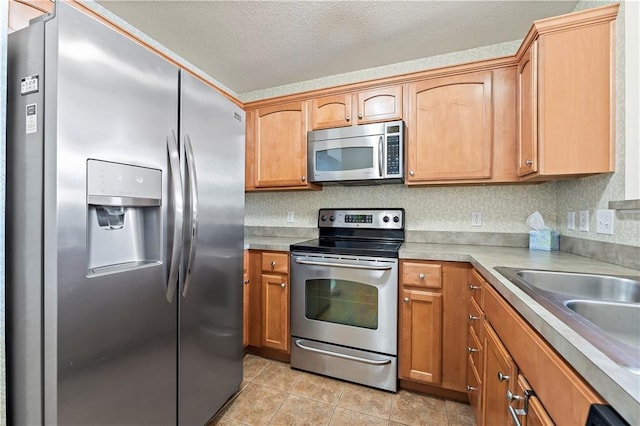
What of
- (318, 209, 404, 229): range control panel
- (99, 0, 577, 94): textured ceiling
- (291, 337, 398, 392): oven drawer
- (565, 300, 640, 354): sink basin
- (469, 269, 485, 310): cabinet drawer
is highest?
(99, 0, 577, 94): textured ceiling

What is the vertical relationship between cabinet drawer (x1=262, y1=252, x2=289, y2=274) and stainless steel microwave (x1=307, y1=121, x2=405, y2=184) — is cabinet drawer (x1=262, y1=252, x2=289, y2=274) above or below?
below

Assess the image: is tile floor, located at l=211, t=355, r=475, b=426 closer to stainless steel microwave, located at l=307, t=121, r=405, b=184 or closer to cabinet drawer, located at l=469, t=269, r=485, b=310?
cabinet drawer, located at l=469, t=269, r=485, b=310

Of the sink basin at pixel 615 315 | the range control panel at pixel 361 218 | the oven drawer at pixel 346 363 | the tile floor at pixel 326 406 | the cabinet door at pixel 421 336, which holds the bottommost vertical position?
the tile floor at pixel 326 406

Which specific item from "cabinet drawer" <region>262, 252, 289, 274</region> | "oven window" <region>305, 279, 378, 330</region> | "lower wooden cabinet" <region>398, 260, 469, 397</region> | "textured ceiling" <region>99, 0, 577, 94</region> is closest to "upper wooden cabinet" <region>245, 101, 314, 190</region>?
"textured ceiling" <region>99, 0, 577, 94</region>

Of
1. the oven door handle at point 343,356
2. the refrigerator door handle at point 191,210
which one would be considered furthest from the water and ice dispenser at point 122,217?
the oven door handle at point 343,356

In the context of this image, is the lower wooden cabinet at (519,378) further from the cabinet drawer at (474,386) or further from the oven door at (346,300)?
the oven door at (346,300)

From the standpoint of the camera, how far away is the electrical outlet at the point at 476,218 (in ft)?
7.09

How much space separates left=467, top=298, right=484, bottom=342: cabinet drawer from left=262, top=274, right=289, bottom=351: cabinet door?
1.22 metres

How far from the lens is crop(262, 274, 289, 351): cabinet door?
2.12m

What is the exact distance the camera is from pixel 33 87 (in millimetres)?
884

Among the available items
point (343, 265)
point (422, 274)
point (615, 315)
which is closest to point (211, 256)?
point (343, 265)

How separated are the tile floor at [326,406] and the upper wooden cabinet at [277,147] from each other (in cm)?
149

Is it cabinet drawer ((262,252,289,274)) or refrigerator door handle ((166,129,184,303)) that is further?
cabinet drawer ((262,252,289,274))

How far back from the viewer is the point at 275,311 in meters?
2.16
